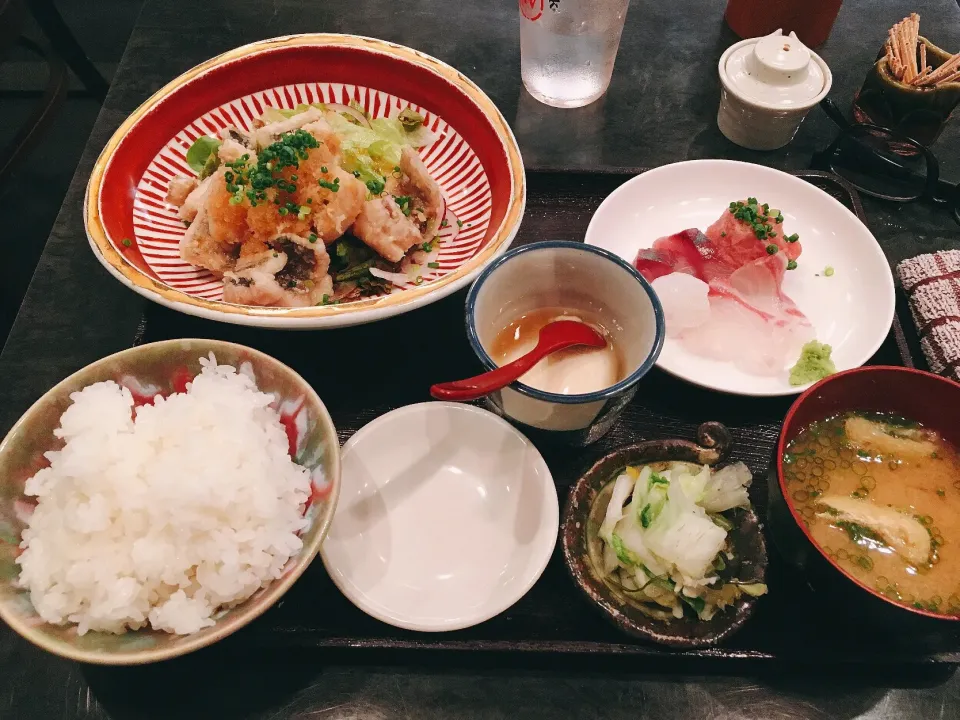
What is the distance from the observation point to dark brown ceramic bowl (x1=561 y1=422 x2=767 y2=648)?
125 cm

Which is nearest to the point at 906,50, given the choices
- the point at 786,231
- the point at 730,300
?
the point at 786,231

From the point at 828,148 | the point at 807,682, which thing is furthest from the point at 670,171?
the point at 807,682

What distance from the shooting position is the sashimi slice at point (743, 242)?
1838 mm

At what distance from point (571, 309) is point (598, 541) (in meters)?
0.60

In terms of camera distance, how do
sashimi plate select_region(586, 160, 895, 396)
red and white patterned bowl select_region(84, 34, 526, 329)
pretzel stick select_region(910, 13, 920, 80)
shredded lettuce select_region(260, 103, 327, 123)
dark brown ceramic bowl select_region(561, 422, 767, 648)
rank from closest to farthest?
dark brown ceramic bowl select_region(561, 422, 767, 648), red and white patterned bowl select_region(84, 34, 526, 329), sashimi plate select_region(586, 160, 895, 396), shredded lettuce select_region(260, 103, 327, 123), pretzel stick select_region(910, 13, 920, 80)

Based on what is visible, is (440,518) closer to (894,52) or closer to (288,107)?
(288,107)

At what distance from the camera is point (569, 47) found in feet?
7.58

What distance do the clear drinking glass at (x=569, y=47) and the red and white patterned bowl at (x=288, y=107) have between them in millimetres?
481

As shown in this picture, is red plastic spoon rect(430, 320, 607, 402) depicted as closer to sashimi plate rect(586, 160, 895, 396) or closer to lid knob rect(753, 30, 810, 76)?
sashimi plate rect(586, 160, 895, 396)

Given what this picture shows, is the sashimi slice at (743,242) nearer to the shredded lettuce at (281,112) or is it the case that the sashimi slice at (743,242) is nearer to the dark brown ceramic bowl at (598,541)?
the dark brown ceramic bowl at (598,541)

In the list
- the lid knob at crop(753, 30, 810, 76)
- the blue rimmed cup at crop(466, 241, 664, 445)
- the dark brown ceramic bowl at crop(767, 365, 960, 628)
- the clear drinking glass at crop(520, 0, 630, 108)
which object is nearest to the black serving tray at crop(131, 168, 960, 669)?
the dark brown ceramic bowl at crop(767, 365, 960, 628)

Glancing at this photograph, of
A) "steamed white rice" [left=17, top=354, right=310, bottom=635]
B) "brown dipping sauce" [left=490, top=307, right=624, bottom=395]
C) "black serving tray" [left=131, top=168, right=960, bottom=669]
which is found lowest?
"black serving tray" [left=131, top=168, right=960, bottom=669]

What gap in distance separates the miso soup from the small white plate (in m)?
0.56

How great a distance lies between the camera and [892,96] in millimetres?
2100
